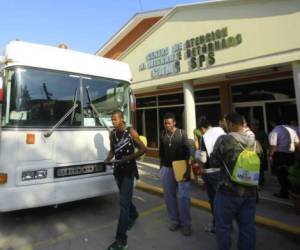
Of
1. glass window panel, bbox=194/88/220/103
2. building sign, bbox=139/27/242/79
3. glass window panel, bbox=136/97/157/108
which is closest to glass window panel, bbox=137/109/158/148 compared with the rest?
glass window panel, bbox=136/97/157/108

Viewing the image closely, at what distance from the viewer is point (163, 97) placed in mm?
12844

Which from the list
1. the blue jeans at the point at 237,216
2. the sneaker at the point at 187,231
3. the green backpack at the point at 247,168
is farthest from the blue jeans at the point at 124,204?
the green backpack at the point at 247,168

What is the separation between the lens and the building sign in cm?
799

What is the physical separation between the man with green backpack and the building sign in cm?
501

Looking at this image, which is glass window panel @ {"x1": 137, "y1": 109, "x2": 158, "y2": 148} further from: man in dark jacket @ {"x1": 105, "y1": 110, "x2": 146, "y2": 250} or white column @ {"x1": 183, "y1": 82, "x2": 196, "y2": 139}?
man in dark jacket @ {"x1": 105, "y1": 110, "x2": 146, "y2": 250}

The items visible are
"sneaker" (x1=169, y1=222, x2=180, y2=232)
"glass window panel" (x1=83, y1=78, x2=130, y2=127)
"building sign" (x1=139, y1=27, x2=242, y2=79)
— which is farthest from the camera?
"building sign" (x1=139, y1=27, x2=242, y2=79)

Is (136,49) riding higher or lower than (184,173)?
higher

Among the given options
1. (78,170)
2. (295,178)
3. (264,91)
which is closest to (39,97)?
(78,170)

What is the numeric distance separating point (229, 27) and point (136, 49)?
14.3ft

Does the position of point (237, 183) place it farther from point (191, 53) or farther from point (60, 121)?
point (191, 53)

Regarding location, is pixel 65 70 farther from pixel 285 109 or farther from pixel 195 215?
pixel 285 109

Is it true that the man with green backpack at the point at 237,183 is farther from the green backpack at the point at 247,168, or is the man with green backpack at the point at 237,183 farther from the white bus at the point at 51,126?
the white bus at the point at 51,126

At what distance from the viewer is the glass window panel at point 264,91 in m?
8.65

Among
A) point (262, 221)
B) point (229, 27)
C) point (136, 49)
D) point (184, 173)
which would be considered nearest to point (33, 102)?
point (184, 173)
